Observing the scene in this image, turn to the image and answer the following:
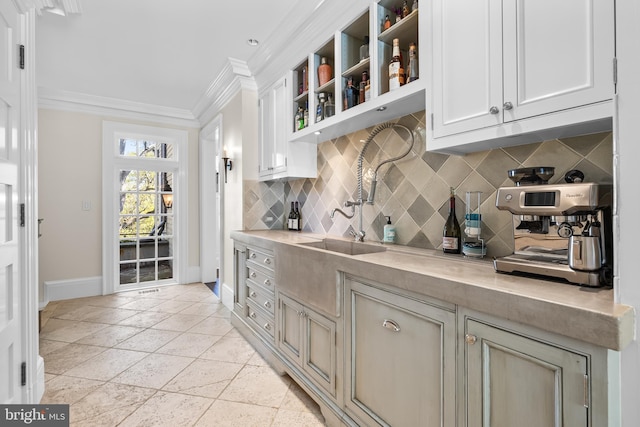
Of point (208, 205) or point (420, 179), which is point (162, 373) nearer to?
point (420, 179)

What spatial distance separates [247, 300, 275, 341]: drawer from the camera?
7.86ft

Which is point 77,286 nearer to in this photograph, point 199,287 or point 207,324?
point 199,287

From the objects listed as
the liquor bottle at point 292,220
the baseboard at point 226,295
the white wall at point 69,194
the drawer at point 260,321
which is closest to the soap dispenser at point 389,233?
the drawer at point 260,321

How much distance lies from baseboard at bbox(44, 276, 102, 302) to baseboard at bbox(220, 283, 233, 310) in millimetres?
1805

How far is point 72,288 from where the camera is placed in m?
4.12

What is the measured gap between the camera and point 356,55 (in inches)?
86.9

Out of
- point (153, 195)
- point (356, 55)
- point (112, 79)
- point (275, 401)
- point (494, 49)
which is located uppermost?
point (112, 79)

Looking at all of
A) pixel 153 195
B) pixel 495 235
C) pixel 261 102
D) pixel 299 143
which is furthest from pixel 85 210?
pixel 495 235

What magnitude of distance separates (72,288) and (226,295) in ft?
6.99

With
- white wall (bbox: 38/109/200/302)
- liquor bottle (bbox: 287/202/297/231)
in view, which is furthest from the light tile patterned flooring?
liquor bottle (bbox: 287/202/297/231)

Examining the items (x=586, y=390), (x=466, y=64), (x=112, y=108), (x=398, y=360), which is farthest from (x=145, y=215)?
(x=586, y=390)

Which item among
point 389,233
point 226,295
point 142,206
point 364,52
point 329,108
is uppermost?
point 364,52

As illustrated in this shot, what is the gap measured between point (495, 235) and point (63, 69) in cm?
429

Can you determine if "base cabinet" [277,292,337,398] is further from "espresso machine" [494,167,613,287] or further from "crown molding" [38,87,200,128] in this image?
"crown molding" [38,87,200,128]
